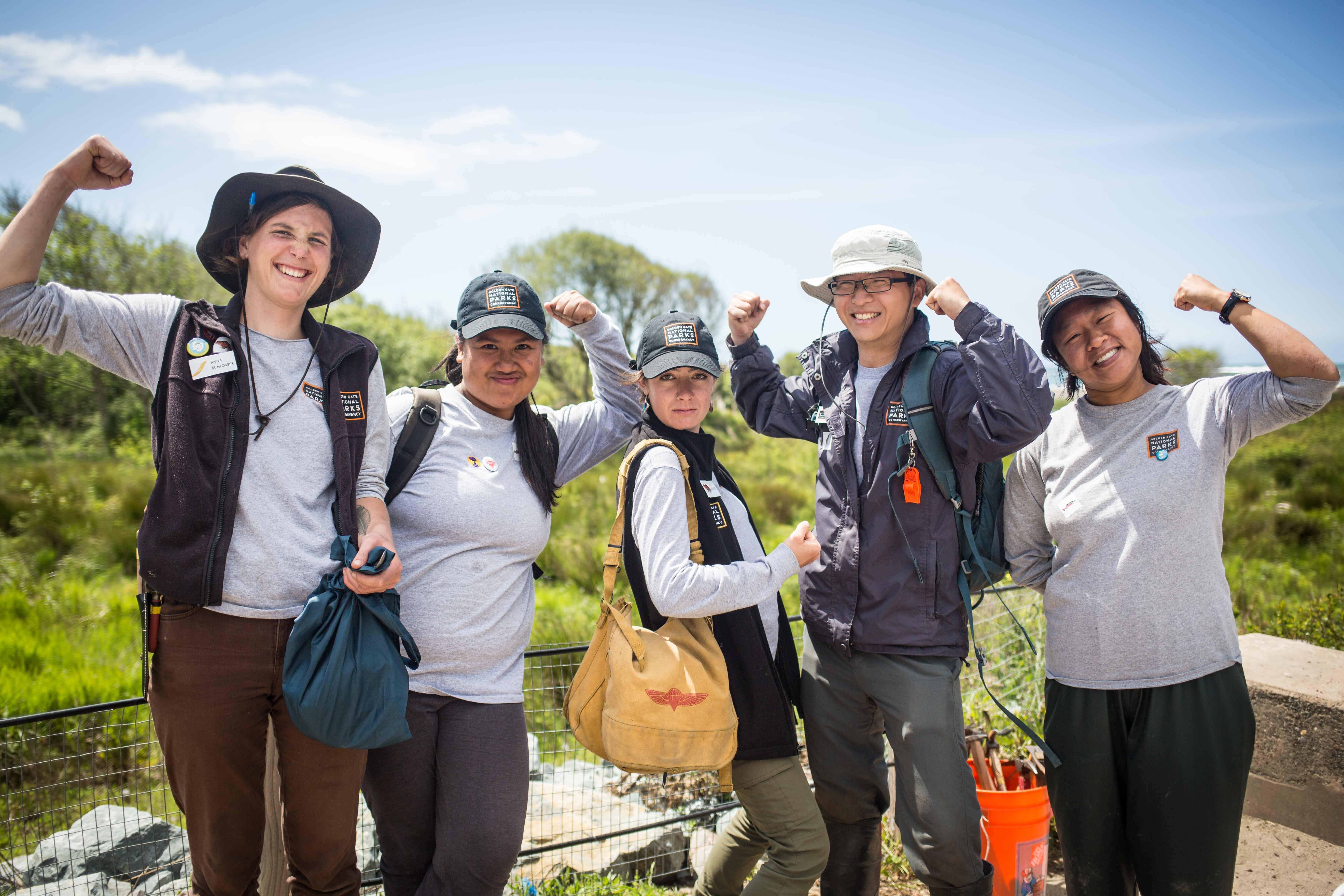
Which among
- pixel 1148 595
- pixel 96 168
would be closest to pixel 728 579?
pixel 1148 595

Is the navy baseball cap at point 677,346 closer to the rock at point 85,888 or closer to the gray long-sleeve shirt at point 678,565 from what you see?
the gray long-sleeve shirt at point 678,565

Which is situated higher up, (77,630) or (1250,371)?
(1250,371)

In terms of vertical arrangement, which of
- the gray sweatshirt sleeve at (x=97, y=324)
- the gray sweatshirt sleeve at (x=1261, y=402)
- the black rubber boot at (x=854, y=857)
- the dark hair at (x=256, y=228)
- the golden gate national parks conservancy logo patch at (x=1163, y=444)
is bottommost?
the black rubber boot at (x=854, y=857)

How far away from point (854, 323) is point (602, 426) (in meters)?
0.98

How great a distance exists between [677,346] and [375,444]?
96cm

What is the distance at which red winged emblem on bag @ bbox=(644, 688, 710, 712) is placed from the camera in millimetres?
2295

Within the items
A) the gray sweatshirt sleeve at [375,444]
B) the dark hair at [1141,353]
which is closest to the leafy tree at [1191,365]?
the dark hair at [1141,353]

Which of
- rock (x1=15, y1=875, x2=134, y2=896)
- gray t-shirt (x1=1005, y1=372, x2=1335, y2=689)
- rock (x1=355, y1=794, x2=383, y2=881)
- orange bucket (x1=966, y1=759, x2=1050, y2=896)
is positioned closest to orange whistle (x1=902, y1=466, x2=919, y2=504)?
gray t-shirt (x1=1005, y1=372, x2=1335, y2=689)

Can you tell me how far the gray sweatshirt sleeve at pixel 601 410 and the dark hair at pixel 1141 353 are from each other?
1.44 meters

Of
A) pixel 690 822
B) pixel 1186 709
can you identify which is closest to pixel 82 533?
pixel 690 822

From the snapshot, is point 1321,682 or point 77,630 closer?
point 1321,682

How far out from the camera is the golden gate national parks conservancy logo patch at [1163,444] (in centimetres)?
246

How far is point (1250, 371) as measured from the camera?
2.54 metres

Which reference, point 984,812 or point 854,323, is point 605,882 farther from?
point 854,323
